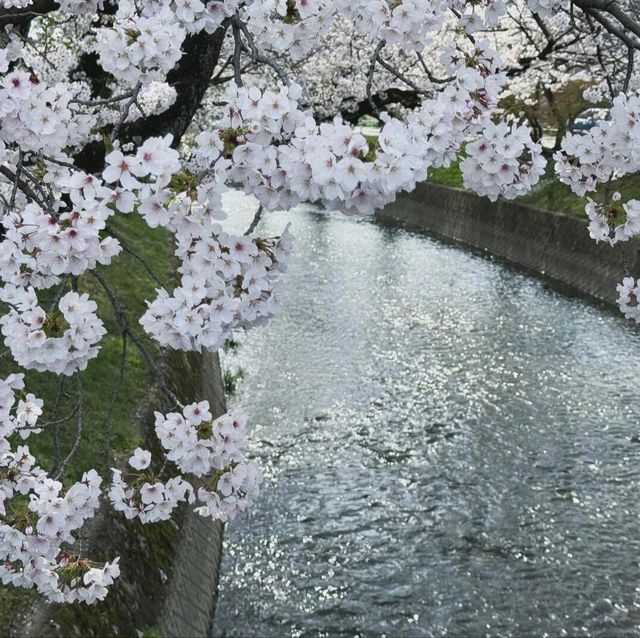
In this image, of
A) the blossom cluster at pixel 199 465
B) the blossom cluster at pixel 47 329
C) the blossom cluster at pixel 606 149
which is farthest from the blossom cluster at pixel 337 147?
the blossom cluster at pixel 199 465

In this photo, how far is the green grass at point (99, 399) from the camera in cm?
618

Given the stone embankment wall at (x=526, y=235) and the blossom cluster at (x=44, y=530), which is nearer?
the blossom cluster at (x=44, y=530)

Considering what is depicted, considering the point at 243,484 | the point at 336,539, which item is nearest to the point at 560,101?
the point at 336,539

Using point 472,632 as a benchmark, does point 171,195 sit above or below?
above

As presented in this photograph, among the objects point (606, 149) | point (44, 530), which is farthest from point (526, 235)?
point (44, 530)

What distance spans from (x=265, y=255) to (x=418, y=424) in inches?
342

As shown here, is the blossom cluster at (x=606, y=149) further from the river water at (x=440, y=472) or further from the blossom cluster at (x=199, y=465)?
the river water at (x=440, y=472)

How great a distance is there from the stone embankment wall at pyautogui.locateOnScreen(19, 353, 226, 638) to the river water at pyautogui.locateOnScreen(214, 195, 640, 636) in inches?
17.6

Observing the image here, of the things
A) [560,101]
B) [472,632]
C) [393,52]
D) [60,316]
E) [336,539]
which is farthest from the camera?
[560,101]

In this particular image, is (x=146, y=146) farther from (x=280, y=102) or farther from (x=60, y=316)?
(x=60, y=316)

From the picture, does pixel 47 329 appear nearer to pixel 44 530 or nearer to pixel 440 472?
pixel 44 530

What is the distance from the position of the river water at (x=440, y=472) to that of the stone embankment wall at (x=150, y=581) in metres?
0.45

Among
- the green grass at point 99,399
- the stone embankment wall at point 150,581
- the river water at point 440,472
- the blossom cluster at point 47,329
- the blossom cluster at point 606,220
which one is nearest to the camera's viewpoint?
the blossom cluster at point 47,329

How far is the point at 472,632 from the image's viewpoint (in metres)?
6.98
